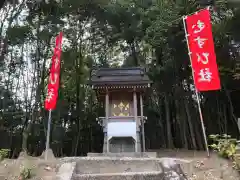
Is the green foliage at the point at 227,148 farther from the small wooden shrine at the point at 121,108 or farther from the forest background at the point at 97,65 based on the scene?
the forest background at the point at 97,65

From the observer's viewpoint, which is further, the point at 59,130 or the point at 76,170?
the point at 59,130

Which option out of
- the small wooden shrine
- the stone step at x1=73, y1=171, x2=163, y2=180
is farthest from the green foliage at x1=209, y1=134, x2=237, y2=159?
the small wooden shrine

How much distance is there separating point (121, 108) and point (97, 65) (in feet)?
19.6

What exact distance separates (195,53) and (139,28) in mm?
5963

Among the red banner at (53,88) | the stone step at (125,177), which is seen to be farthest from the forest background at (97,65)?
the stone step at (125,177)

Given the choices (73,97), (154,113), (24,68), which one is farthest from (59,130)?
(154,113)

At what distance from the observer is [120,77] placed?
10727 mm

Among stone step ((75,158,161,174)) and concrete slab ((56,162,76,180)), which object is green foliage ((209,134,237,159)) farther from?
concrete slab ((56,162,76,180))

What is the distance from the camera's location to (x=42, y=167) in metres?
6.38

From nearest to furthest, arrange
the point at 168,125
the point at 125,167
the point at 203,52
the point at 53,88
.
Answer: the point at 125,167
the point at 203,52
the point at 53,88
the point at 168,125

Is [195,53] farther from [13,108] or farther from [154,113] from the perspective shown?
[13,108]

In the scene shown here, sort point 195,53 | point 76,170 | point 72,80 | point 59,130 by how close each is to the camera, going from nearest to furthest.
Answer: point 76,170
point 195,53
point 59,130
point 72,80

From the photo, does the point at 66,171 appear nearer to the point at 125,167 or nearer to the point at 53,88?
the point at 125,167

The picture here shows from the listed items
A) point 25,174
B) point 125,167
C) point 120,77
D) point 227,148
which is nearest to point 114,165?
point 125,167
